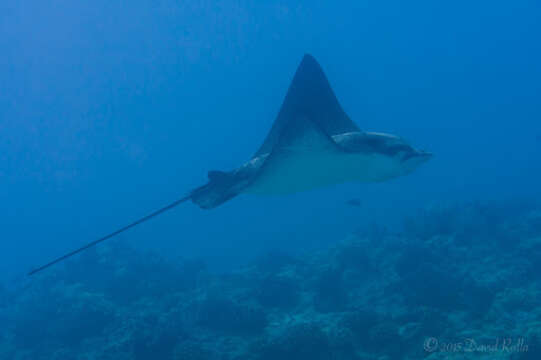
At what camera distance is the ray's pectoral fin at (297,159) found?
4.86 meters

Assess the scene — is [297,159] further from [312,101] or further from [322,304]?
[322,304]

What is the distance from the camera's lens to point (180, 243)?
35.8 meters

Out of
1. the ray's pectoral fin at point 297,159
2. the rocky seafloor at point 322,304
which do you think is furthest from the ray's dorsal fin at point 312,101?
the rocky seafloor at point 322,304

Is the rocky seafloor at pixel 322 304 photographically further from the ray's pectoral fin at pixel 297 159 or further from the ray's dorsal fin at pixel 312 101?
the ray's dorsal fin at pixel 312 101

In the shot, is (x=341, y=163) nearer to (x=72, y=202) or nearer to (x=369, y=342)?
(x=369, y=342)

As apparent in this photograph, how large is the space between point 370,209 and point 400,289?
23176 mm

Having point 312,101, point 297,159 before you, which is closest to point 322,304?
point 312,101

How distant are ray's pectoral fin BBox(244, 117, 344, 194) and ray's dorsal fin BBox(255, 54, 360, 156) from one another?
1.56m

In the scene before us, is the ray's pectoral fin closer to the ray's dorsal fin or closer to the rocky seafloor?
the ray's dorsal fin

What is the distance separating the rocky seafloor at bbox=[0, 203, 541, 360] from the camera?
24.8 ft

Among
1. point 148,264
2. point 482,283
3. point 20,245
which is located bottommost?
point 482,283

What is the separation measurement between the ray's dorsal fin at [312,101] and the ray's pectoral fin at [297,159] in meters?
1.56

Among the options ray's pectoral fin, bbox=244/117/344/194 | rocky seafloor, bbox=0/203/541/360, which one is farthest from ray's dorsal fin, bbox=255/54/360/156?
rocky seafloor, bbox=0/203/541/360

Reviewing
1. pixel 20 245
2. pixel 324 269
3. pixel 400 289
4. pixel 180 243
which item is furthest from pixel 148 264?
pixel 20 245
